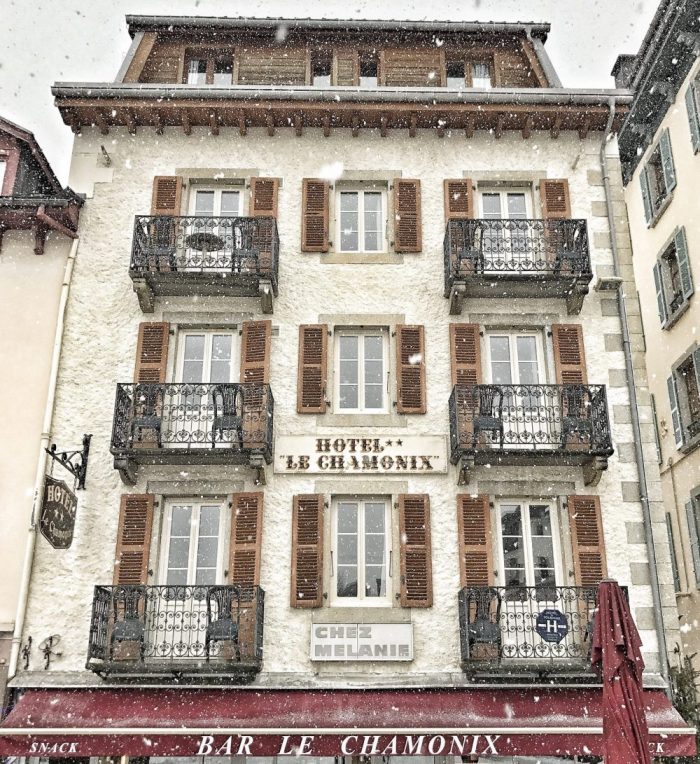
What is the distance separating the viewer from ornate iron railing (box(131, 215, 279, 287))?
14.4m

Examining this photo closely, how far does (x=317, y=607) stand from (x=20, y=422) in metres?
5.73

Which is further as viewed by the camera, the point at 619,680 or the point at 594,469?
the point at 594,469

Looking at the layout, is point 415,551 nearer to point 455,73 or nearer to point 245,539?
point 245,539

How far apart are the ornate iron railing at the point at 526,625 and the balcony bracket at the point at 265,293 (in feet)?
18.3

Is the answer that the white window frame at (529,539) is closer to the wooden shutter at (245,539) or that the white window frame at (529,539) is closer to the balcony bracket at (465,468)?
the balcony bracket at (465,468)

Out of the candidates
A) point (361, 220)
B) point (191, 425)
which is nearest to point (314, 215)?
point (361, 220)

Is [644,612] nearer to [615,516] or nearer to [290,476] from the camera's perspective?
[615,516]

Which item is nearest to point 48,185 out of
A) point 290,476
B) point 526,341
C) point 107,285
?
point 107,285

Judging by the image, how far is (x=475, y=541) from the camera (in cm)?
1344

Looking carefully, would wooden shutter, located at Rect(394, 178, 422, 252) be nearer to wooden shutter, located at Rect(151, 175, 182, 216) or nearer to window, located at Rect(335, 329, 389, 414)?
window, located at Rect(335, 329, 389, 414)

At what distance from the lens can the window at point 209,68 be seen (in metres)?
17.0

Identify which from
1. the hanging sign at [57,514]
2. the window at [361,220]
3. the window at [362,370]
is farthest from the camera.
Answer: the window at [361,220]

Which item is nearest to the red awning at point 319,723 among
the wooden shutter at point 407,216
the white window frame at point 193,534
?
the white window frame at point 193,534

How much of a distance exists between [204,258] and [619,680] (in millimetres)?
9290
